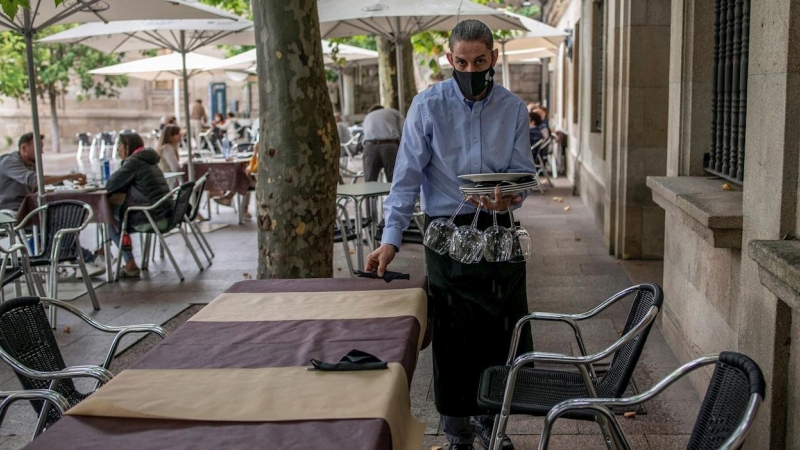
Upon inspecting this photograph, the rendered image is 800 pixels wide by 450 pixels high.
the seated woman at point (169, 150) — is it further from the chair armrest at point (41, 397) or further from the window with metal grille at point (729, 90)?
the chair armrest at point (41, 397)

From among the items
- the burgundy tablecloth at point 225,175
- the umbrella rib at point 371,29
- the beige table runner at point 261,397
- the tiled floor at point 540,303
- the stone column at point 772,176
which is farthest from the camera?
the burgundy tablecloth at point 225,175

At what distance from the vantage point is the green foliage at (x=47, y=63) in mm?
27625

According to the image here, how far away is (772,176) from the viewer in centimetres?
378

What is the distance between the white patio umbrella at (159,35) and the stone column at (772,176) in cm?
843

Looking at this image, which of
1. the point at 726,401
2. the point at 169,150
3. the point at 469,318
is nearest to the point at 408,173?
the point at 469,318

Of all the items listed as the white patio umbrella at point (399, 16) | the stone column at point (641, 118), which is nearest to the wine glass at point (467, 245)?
the white patio umbrella at point (399, 16)

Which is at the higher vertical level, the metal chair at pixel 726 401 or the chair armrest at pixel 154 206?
the metal chair at pixel 726 401

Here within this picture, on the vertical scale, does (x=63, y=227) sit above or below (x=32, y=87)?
below

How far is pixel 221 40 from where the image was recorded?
13.0m

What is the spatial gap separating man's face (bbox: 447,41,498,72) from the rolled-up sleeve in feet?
0.81

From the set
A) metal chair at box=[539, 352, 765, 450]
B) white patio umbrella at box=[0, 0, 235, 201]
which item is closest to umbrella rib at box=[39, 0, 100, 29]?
white patio umbrella at box=[0, 0, 235, 201]

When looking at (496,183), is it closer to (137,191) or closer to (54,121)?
(137,191)

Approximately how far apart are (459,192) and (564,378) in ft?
2.85

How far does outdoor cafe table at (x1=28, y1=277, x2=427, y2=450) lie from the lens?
2295 millimetres
